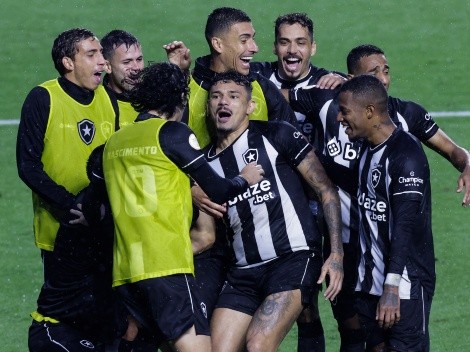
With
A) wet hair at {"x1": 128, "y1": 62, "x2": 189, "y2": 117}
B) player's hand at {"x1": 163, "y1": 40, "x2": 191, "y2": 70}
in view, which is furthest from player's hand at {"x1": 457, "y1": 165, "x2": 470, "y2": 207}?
player's hand at {"x1": 163, "y1": 40, "x2": 191, "y2": 70}

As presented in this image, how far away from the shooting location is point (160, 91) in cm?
771

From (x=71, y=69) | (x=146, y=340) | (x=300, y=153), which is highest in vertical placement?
(x=71, y=69)

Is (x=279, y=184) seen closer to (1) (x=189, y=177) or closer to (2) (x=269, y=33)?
(1) (x=189, y=177)

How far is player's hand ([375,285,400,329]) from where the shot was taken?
777cm

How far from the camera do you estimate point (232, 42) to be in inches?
364

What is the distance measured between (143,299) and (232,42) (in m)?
2.40

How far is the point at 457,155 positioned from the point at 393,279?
1416mm

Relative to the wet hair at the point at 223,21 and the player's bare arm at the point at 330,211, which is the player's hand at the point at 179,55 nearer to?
the wet hair at the point at 223,21

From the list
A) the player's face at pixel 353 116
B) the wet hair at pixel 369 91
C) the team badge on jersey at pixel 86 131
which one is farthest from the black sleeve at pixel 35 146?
the wet hair at pixel 369 91

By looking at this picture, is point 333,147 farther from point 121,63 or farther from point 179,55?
point 121,63

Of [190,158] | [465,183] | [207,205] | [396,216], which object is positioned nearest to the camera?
[190,158]

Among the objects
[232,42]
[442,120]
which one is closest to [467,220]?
[442,120]

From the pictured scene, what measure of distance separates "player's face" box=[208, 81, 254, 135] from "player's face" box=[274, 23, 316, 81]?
4.49ft

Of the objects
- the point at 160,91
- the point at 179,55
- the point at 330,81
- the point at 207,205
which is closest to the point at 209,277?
the point at 207,205
